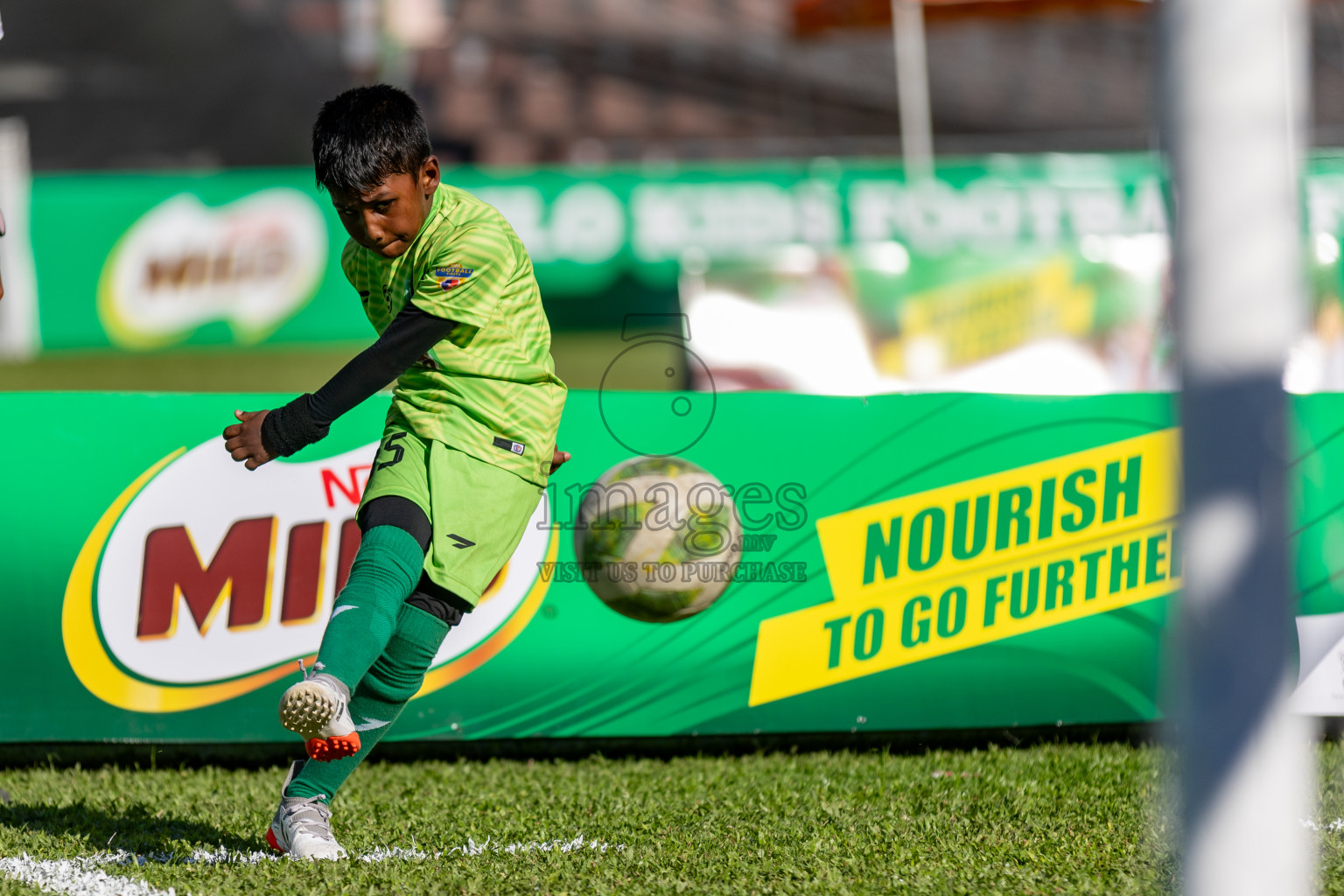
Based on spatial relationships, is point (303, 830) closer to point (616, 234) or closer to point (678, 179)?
point (616, 234)

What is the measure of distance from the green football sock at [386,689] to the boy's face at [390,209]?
2.50 feet

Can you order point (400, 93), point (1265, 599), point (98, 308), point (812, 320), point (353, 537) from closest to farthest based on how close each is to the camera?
point (1265, 599) < point (400, 93) < point (353, 537) < point (812, 320) < point (98, 308)

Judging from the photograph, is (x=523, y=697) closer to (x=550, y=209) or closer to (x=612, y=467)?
(x=612, y=467)

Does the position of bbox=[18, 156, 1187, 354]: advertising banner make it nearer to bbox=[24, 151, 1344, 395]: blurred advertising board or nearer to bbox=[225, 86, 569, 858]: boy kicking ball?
bbox=[24, 151, 1344, 395]: blurred advertising board

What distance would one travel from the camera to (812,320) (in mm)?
8438

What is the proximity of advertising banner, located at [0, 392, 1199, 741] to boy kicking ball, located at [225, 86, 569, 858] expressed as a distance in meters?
0.72

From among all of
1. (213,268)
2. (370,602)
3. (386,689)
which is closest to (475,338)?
(370,602)

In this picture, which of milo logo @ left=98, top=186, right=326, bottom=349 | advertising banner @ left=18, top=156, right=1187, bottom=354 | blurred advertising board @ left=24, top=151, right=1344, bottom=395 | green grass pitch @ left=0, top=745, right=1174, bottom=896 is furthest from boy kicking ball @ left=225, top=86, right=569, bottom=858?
milo logo @ left=98, top=186, right=326, bottom=349

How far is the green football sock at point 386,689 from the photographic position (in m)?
2.84

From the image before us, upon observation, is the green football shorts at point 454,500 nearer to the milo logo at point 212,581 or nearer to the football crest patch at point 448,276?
the football crest patch at point 448,276

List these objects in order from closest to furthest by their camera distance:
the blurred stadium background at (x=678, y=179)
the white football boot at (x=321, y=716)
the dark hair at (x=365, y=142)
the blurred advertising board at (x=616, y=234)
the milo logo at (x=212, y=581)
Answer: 1. the white football boot at (x=321, y=716)
2. the dark hair at (x=365, y=142)
3. the milo logo at (x=212, y=581)
4. the blurred stadium background at (x=678, y=179)
5. the blurred advertising board at (x=616, y=234)

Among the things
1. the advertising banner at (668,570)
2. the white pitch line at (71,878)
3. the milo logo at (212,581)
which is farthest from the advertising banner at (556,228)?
the white pitch line at (71,878)

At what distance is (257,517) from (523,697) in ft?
2.82

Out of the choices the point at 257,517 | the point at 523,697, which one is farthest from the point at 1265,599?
the point at 257,517
